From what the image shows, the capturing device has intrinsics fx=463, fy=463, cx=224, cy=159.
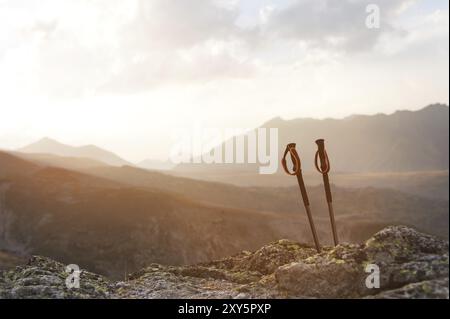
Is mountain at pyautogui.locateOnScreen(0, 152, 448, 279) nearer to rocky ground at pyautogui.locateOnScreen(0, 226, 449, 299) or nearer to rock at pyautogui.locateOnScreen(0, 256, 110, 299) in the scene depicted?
rock at pyautogui.locateOnScreen(0, 256, 110, 299)

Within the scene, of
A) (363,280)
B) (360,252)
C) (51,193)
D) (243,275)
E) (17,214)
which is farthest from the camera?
(51,193)

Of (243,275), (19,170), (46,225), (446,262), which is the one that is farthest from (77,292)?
(19,170)

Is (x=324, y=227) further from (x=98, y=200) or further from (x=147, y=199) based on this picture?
(x=98, y=200)

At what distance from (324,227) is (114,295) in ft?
189

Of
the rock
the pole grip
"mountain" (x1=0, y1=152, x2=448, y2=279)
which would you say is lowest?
"mountain" (x1=0, y1=152, x2=448, y2=279)

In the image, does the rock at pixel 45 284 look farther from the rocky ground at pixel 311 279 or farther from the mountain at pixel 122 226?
the mountain at pixel 122 226

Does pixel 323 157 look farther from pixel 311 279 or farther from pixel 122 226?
pixel 122 226

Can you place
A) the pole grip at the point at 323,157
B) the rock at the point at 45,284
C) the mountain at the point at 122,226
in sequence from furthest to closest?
the mountain at the point at 122,226 < the pole grip at the point at 323,157 < the rock at the point at 45,284

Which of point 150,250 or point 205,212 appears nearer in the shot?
point 150,250

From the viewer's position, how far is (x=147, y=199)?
6031cm

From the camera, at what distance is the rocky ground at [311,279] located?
22.1 ft

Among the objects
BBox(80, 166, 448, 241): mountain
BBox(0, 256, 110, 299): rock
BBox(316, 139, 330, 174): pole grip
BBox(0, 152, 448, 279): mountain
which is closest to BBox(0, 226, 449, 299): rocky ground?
BBox(0, 256, 110, 299): rock

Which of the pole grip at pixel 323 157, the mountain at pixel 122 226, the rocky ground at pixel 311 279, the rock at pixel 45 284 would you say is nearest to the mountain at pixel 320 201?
the mountain at pixel 122 226

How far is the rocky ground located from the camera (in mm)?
6734
